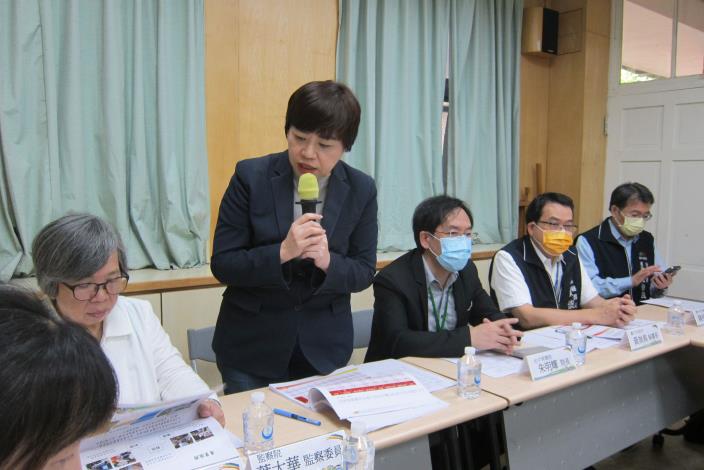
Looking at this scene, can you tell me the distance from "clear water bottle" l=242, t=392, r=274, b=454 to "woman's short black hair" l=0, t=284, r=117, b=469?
0.72m

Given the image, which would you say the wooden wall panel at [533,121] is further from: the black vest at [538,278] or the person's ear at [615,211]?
the black vest at [538,278]

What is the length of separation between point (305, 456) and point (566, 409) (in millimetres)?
1191

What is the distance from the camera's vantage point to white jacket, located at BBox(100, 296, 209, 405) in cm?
148

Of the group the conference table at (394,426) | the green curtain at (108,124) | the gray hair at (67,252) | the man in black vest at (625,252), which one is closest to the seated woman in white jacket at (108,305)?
the gray hair at (67,252)

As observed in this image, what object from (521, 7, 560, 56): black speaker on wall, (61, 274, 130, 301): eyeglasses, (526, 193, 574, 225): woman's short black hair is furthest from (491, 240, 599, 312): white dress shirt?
(521, 7, 560, 56): black speaker on wall

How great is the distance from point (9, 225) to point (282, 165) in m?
1.68

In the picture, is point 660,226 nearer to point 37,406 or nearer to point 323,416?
point 323,416

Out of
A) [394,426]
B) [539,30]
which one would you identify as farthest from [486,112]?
[394,426]

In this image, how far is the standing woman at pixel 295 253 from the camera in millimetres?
1524

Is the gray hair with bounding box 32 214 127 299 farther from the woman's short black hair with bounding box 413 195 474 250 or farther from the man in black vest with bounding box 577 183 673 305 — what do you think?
the man in black vest with bounding box 577 183 673 305

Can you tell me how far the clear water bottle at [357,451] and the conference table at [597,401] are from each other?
0.60 meters

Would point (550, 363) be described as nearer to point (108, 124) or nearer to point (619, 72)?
point (108, 124)

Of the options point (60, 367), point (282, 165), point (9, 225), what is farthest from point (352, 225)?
point (9, 225)

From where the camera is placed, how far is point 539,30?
475cm
